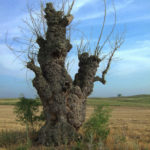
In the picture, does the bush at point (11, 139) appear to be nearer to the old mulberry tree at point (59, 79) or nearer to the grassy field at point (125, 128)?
the old mulberry tree at point (59, 79)

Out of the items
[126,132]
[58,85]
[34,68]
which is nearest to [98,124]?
[58,85]

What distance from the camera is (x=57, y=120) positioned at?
9.96m

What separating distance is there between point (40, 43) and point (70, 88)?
104 inches

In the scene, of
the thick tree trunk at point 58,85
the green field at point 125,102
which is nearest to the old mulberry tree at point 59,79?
the thick tree trunk at point 58,85

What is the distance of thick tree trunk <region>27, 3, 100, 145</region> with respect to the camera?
9.67 meters

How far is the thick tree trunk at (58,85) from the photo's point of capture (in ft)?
31.7

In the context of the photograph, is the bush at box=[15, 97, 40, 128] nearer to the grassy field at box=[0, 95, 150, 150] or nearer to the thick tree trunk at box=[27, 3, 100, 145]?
the thick tree trunk at box=[27, 3, 100, 145]

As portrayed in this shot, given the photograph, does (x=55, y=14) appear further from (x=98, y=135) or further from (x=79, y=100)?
(x=98, y=135)

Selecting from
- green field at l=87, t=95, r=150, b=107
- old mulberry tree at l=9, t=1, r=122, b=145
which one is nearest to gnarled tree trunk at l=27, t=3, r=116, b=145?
old mulberry tree at l=9, t=1, r=122, b=145

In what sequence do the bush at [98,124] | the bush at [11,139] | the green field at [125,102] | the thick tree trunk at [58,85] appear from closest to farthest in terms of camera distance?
the bush at [98,124]
the thick tree trunk at [58,85]
the bush at [11,139]
the green field at [125,102]

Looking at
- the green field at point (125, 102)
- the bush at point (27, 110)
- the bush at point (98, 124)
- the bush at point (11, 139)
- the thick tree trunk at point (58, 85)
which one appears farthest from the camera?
the green field at point (125, 102)

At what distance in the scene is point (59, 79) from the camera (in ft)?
33.6

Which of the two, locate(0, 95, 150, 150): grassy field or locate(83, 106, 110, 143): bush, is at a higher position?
locate(83, 106, 110, 143): bush

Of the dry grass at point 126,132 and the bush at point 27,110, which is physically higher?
the bush at point 27,110
